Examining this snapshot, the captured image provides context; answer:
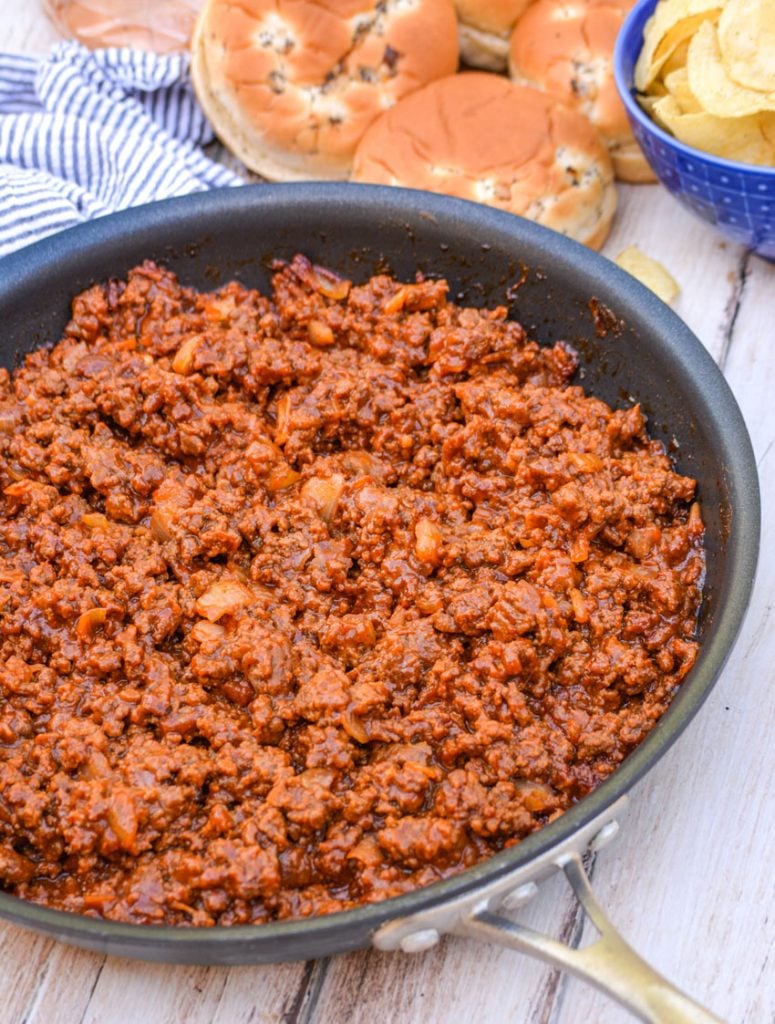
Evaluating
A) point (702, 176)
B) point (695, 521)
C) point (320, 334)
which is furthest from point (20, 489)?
point (702, 176)

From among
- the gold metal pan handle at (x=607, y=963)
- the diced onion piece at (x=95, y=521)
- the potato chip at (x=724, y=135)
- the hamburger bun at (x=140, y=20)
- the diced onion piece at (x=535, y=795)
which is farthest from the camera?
the hamburger bun at (x=140, y=20)

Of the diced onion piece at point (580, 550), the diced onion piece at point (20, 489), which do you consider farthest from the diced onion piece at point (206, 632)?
the diced onion piece at point (580, 550)

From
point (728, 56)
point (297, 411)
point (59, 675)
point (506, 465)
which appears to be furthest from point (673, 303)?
point (59, 675)

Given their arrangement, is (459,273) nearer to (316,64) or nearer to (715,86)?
(715,86)

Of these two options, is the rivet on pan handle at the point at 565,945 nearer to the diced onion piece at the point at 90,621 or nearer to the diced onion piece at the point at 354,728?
the diced onion piece at the point at 354,728

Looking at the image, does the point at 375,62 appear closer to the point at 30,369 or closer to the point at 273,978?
the point at 30,369
